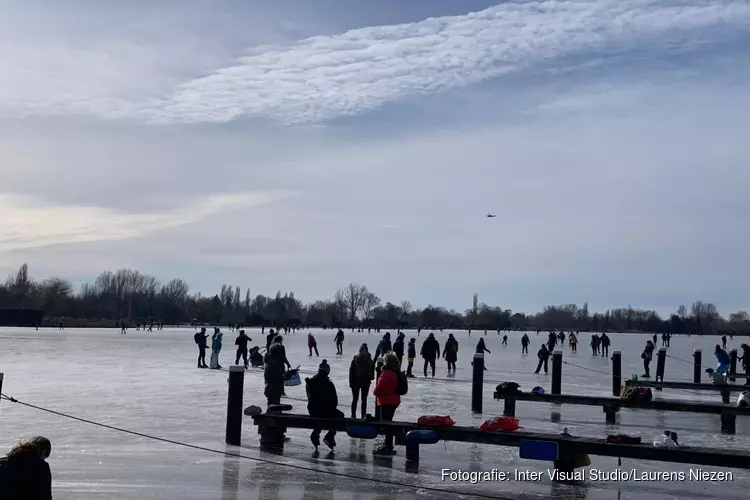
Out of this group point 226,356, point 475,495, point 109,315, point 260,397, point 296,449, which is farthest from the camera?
point 109,315

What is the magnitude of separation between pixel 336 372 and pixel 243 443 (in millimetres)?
14367

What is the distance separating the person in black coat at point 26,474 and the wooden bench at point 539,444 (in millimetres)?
5723

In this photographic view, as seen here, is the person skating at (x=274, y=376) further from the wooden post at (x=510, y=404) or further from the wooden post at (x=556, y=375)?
the wooden post at (x=556, y=375)

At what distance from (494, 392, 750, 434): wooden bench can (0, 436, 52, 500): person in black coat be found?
11525 millimetres

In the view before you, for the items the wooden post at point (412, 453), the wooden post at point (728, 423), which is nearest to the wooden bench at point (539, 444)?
the wooden post at point (412, 453)

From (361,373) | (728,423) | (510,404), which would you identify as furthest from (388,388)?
(728,423)

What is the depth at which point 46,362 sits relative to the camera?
27.5m

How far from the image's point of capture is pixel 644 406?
15164 millimetres

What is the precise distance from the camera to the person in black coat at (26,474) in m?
5.91

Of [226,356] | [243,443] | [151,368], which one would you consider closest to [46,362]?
[151,368]

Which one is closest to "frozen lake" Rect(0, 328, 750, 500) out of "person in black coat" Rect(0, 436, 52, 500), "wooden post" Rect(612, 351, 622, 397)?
"wooden post" Rect(612, 351, 622, 397)

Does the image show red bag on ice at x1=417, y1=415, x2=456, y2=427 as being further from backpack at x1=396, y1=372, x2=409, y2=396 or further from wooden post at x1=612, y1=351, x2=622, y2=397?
wooden post at x1=612, y1=351, x2=622, y2=397

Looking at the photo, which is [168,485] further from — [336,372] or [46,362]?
[46,362]

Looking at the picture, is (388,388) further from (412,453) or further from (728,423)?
(728,423)
